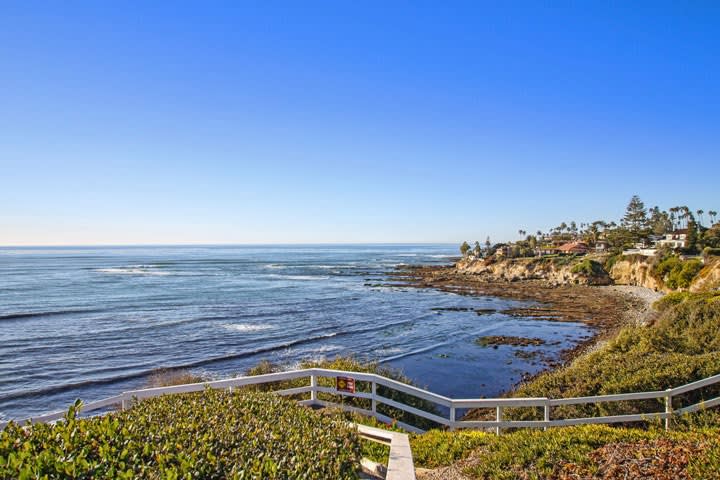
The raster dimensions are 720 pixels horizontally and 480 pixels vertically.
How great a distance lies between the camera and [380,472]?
5.13 m

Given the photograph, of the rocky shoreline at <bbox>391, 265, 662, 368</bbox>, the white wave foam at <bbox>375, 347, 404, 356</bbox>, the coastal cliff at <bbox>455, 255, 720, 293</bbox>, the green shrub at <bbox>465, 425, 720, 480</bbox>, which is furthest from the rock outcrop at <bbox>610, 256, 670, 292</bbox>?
the green shrub at <bbox>465, 425, 720, 480</bbox>

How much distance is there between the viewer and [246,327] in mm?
33969

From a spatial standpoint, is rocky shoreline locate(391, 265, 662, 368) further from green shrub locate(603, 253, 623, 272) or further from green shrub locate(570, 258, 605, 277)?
green shrub locate(603, 253, 623, 272)

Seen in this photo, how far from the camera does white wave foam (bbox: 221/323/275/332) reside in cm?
3316

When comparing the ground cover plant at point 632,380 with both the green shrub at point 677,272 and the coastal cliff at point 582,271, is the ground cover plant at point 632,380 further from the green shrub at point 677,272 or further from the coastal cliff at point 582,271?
the green shrub at point 677,272

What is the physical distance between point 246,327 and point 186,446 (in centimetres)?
3082

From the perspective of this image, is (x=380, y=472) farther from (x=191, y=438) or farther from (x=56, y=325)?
(x=56, y=325)

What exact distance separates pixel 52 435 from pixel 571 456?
5.89 meters

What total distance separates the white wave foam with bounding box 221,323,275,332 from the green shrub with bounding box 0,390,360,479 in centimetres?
2838

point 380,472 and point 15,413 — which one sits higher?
point 380,472

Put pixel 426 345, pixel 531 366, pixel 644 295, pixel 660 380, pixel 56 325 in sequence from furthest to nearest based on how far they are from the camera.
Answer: pixel 644 295
pixel 56 325
pixel 426 345
pixel 531 366
pixel 660 380

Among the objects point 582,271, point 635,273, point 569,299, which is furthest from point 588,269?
point 569,299

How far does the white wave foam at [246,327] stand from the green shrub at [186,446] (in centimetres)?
2838

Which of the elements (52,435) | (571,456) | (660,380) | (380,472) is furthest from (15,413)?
(660,380)
